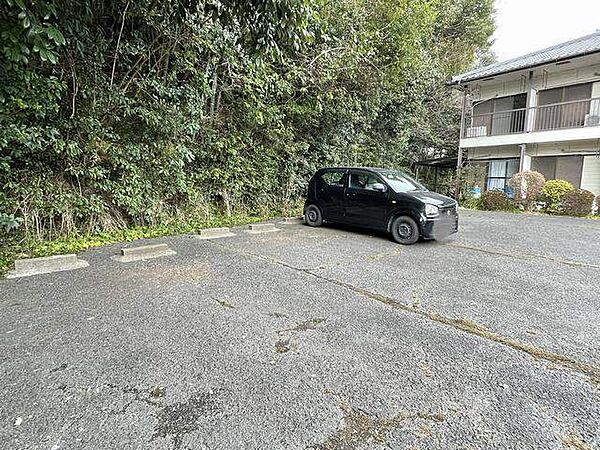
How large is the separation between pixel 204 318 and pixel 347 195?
4.40 m

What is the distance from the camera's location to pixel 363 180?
6.45m

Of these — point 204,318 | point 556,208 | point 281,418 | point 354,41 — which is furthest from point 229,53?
point 556,208

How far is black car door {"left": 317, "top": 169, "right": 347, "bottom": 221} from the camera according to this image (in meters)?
6.80

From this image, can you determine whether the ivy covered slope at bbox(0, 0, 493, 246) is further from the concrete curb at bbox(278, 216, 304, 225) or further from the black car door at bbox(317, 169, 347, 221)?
the black car door at bbox(317, 169, 347, 221)

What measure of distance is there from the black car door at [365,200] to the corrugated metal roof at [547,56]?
964 centimetres

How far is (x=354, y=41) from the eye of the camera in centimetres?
787

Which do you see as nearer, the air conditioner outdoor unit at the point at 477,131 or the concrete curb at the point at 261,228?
the concrete curb at the point at 261,228

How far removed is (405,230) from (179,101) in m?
4.86

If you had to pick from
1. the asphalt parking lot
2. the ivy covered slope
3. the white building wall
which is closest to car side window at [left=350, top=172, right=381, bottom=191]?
the asphalt parking lot

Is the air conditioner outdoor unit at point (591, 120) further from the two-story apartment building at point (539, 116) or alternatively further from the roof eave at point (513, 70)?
the roof eave at point (513, 70)

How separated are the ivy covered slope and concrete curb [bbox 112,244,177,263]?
4.61 feet

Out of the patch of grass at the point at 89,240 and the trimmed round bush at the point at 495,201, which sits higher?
the trimmed round bush at the point at 495,201

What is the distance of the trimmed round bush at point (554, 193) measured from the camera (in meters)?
10.0

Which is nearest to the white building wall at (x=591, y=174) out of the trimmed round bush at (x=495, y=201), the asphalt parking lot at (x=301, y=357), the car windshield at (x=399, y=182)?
the trimmed round bush at (x=495, y=201)
